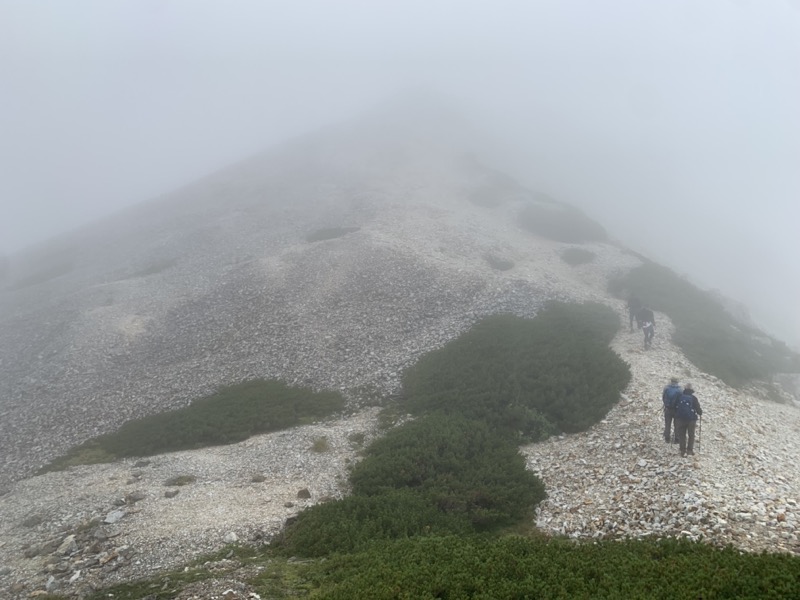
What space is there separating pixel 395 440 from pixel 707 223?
123 m

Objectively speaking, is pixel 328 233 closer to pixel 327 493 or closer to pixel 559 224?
pixel 559 224

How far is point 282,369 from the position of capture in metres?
37.5

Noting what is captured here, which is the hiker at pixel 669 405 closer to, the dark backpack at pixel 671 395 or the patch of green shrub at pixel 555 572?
the dark backpack at pixel 671 395

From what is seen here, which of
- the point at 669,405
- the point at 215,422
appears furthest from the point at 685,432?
the point at 215,422

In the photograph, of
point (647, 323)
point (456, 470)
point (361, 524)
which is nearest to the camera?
point (361, 524)

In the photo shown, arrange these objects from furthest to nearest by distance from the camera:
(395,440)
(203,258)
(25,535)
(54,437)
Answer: (203,258) → (54,437) → (395,440) → (25,535)

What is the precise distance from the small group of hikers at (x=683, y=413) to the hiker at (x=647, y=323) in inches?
600

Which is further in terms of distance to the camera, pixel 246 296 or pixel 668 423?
pixel 246 296

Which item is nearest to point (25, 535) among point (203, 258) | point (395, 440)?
point (395, 440)

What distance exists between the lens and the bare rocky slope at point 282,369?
61.8 feet

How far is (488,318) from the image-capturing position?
41000 millimetres

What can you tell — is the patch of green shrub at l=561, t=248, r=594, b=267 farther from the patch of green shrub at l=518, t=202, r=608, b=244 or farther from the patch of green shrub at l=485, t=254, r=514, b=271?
the patch of green shrub at l=485, t=254, r=514, b=271

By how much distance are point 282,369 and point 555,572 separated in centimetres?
2778

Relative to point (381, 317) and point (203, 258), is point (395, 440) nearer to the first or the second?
point (381, 317)
